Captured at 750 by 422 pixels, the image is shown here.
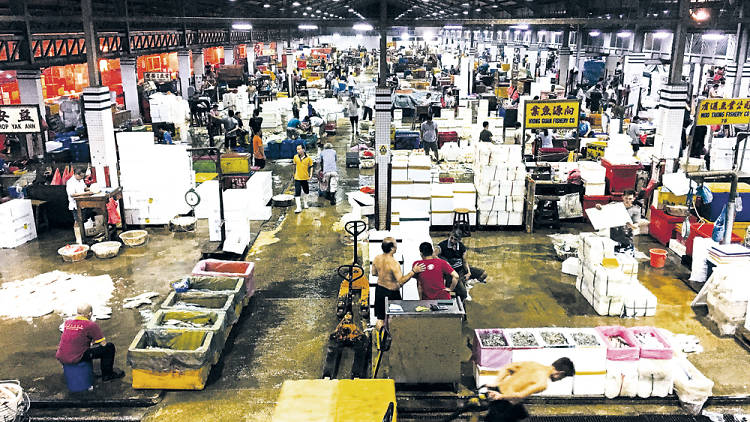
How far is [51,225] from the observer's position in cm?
1288

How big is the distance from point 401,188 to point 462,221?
1736 millimetres

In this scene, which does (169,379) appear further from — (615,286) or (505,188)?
(505,188)

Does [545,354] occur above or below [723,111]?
below

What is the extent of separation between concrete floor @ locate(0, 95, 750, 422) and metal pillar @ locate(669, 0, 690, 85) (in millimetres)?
4269

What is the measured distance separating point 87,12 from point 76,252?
17.0 ft

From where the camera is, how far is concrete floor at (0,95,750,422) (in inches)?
275

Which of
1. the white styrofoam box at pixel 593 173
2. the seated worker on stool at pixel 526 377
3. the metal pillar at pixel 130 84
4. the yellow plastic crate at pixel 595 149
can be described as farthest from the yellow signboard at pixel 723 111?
the metal pillar at pixel 130 84

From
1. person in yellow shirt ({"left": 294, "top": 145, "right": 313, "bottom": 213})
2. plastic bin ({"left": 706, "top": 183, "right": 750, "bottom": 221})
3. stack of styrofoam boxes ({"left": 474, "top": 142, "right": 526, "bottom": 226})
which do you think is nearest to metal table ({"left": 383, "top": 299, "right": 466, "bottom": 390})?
stack of styrofoam boxes ({"left": 474, "top": 142, "right": 526, "bottom": 226})

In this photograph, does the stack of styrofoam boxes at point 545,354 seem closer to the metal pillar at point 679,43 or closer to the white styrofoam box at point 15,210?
the metal pillar at point 679,43

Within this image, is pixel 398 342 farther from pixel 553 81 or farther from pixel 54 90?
pixel 553 81

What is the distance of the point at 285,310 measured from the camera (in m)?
9.09

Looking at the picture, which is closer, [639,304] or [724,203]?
[639,304]

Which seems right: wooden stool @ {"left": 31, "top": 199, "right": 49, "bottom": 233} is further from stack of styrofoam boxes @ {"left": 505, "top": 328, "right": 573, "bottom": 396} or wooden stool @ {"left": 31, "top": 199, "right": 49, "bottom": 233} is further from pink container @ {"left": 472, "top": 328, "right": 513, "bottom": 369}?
stack of styrofoam boxes @ {"left": 505, "top": 328, "right": 573, "bottom": 396}

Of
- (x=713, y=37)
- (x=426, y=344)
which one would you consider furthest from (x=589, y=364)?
(x=713, y=37)
